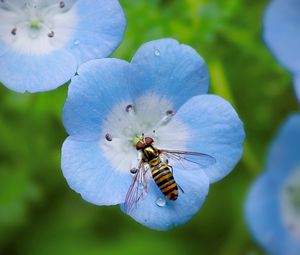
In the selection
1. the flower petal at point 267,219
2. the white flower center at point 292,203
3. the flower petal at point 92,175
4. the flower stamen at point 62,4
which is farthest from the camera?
the white flower center at point 292,203

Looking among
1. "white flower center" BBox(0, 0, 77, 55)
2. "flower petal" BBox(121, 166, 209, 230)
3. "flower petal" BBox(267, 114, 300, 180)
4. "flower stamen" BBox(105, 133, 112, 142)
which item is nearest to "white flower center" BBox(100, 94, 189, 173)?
"flower stamen" BBox(105, 133, 112, 142)

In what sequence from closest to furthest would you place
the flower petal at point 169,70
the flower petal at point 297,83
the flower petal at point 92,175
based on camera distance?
the flower petal at point 92,175, the flower petal at point 169,70, the flower petal at point 297,83

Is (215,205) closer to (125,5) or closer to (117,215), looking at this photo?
(117,215)

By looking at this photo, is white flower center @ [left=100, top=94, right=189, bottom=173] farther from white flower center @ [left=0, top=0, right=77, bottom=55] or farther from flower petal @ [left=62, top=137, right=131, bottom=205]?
white flower center @ [left=0, top=0, right=77, bottom=55]

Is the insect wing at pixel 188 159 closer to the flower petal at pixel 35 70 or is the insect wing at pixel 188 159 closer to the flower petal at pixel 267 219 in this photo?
the flower petal at pixel 35 70

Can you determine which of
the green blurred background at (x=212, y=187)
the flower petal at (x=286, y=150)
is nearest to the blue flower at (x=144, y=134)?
the green blurred background at (x=212, y=187)

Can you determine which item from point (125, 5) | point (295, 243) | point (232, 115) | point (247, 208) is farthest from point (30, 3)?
point (295, 243)
